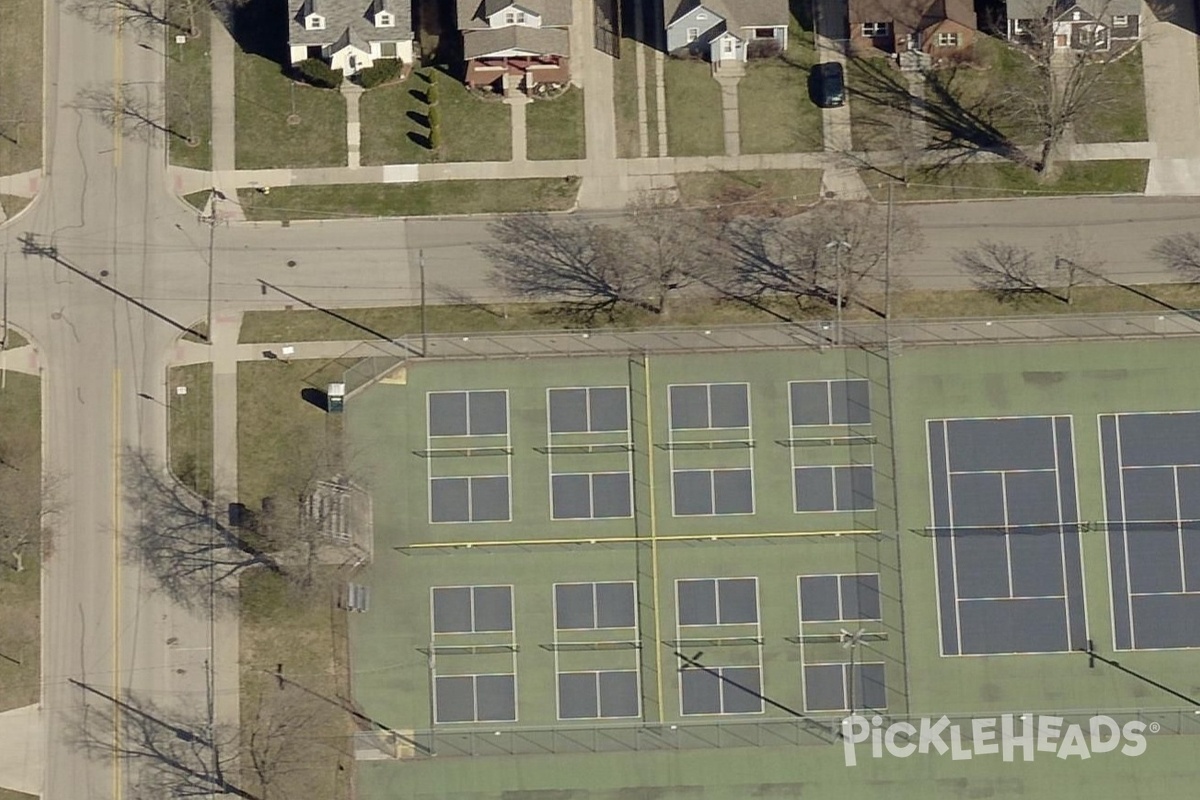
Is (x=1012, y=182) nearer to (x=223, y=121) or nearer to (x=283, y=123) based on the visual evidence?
(x=283, y=123)

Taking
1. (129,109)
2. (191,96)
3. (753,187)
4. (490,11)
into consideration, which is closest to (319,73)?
(191,96)

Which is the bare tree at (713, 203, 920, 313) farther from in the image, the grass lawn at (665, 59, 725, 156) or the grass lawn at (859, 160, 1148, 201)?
the grass lawn at (665, 59, 725, 156)

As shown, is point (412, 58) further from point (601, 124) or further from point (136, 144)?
point (136, 144)

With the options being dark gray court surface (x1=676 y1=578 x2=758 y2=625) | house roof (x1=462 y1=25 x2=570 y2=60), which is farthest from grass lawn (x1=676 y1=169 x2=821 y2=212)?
dark gray court surface (x1=676 y1=578 x2=758 y2=625)

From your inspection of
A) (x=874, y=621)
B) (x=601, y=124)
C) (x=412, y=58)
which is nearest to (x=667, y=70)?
(x=601, y=124)

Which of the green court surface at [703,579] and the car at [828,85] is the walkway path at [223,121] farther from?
the car at [828,85]
